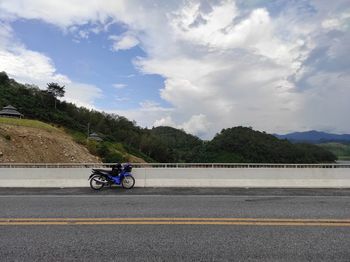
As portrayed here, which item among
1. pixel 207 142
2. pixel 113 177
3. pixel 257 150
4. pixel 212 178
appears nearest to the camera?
pixel 113 177

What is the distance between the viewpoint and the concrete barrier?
13727 millimetres

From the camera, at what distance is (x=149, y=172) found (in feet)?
45.8

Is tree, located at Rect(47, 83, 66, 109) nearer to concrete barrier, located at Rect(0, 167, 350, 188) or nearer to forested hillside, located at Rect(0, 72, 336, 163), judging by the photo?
forested hillside, located at Rect(0, 72, 336, 163)

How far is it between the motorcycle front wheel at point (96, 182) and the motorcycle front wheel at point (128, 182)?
753mm

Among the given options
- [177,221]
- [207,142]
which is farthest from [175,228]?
[207,142]

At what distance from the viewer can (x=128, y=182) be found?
13.5m

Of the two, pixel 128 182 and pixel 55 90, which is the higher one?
pixel 55 90

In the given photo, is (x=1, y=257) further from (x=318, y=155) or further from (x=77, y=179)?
(x=318, y=155)

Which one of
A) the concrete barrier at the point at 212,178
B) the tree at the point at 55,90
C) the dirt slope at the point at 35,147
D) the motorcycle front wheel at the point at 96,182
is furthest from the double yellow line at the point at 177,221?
the tree at the point at 55,90

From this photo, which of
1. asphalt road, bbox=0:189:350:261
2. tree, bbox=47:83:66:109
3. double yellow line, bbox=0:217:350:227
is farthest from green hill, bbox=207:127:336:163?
double yellow line, bbox=0:217:350:227

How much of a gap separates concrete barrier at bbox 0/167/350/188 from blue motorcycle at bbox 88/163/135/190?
1.27 ft

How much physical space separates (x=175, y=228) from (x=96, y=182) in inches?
277

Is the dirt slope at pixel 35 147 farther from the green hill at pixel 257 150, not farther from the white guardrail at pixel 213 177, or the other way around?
the white guardrail at pixel 213 177

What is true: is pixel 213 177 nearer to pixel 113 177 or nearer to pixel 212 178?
pixel 212 178
